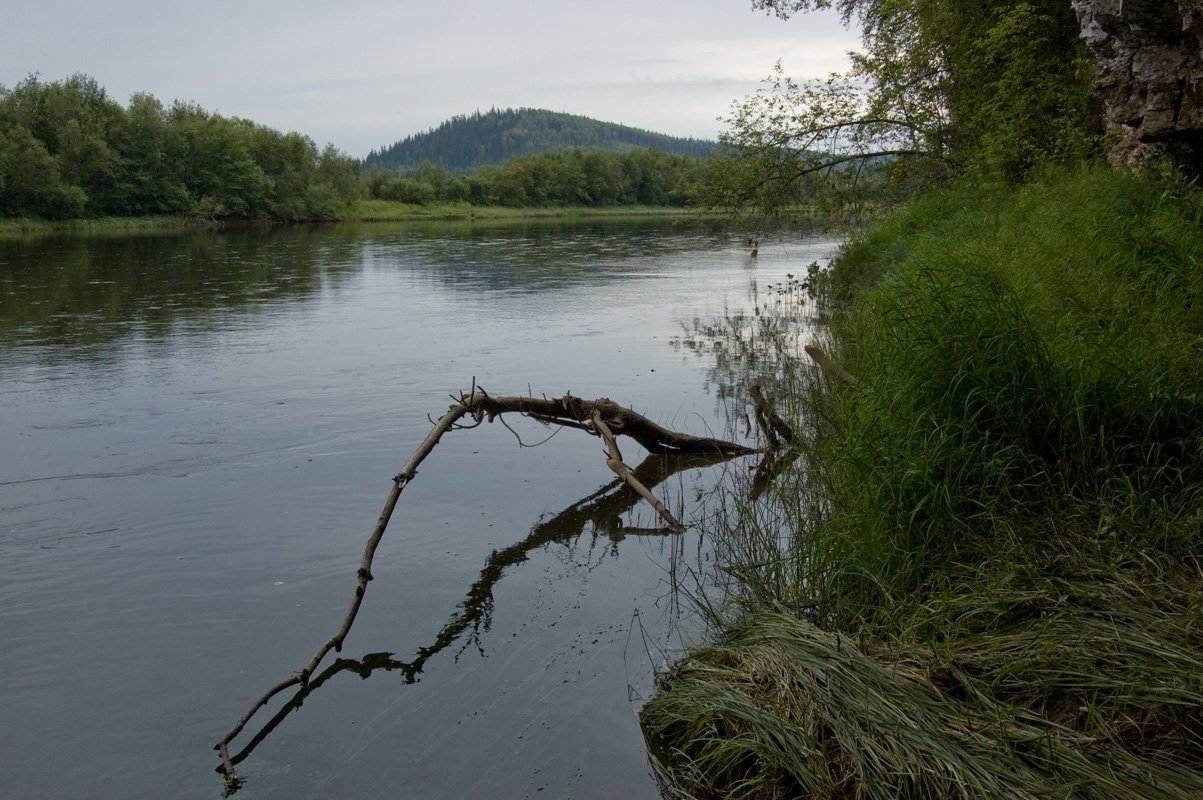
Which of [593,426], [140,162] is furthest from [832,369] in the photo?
[140,162]

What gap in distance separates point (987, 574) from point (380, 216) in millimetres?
85657

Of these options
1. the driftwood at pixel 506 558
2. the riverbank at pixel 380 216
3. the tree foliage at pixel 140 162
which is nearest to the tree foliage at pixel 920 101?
the driftwood at pixel 506 558

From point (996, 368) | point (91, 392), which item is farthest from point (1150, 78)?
point (91, 392)

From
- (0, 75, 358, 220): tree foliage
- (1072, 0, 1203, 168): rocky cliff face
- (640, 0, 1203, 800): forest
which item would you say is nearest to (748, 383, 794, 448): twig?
(640, 0, 1203, 800): forest

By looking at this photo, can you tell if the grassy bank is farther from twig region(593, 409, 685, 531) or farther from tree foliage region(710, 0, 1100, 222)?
tree foliage region(710, 0, 1100, 222)

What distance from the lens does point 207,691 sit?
4.81m

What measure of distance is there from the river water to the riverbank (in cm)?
3065

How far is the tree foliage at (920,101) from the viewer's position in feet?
44.9

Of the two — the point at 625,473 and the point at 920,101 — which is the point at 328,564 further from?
the point at 920,101

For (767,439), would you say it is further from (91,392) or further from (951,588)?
(91,392)

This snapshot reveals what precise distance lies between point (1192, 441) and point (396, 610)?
4655mm

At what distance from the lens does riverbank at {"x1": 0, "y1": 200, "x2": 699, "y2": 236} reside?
55.2 meters

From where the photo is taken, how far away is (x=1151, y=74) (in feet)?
30.1

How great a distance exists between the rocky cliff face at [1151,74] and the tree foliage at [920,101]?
3.49 metres
